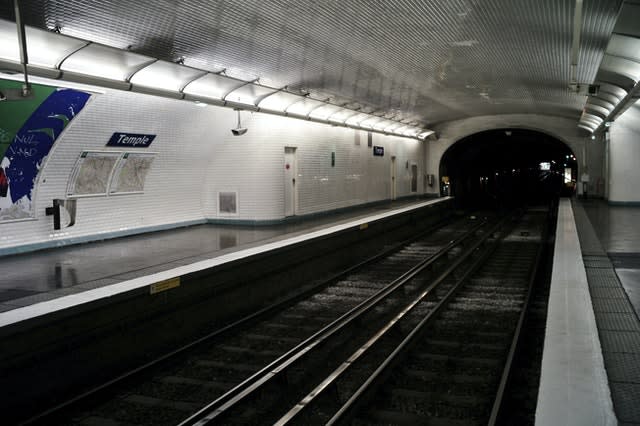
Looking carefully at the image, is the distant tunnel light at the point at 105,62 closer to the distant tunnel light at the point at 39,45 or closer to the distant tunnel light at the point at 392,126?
the distant tunnel light at the point at 39,45

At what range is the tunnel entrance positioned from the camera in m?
29.9

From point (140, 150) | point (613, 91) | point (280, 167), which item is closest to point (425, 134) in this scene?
point (280, 167)

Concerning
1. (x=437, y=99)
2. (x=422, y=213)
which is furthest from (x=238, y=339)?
(x=422, y=213)

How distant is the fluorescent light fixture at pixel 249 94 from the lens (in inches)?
413

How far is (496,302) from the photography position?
880 cm

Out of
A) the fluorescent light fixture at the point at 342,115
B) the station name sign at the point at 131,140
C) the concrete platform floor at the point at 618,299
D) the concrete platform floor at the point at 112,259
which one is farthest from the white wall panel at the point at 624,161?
the station name sign at the point at 131,140

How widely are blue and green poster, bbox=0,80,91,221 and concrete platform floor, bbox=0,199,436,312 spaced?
0.87 metres

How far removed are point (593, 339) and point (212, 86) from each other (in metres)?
7.38

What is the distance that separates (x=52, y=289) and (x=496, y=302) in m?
6.35

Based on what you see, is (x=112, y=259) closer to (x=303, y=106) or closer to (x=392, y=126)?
(x=303, y=106)

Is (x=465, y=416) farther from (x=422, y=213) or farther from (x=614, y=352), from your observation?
(x=422, y=213)

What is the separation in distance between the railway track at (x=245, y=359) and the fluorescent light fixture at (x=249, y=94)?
392 centimetres

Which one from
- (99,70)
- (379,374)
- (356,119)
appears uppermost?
→ (356,119)

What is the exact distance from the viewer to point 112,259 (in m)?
8.27
